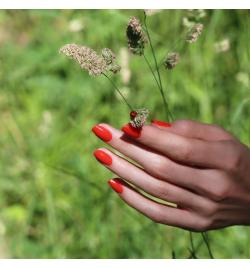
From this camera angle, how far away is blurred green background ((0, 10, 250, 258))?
5.43ft

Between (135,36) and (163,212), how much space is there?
0.98 feet

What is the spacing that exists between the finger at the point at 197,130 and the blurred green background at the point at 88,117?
1.59ft

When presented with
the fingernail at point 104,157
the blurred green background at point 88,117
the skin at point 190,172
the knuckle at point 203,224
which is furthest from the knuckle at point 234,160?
the blurred green background at point 88,117

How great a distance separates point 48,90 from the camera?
2199 mm

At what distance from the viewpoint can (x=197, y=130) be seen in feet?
3.25

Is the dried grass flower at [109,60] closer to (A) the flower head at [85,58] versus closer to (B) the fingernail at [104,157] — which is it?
(A) the flower head at [85,58]

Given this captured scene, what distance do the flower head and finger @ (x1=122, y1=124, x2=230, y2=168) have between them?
12cm

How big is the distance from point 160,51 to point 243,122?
0.56 meters

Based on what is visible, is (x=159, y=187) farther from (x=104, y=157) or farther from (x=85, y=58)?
(x=85, y=58)

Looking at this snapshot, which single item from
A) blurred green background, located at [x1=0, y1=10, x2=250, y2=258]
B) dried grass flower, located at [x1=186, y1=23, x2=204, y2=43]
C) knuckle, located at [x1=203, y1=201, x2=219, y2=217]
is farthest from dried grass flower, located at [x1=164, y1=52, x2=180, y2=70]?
blurred green background, located at [x1=0, y1=10, x2=250, y2=258]

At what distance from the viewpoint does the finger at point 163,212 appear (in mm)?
996

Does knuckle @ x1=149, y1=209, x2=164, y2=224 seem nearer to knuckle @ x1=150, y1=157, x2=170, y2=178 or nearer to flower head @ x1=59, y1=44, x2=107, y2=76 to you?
knuckle @ x1=150, y1=157, x2=170, y2=178

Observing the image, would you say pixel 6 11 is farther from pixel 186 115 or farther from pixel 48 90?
pixel 186 115

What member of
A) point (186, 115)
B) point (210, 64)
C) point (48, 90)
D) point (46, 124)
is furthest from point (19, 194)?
point (210, 64)
